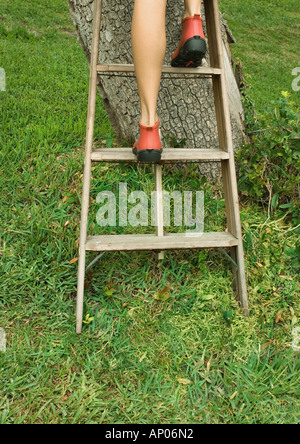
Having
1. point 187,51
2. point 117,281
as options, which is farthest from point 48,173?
point 187,51

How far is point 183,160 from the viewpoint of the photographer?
235 centimetres

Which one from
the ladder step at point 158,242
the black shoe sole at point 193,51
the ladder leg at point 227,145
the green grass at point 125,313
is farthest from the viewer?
the ladder leg at point 227,145

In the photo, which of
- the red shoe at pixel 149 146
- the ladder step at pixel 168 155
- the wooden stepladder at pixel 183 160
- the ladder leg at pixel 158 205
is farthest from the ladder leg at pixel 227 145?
the red shoe at pixel 149 146

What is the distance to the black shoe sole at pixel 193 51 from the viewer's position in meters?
2.07

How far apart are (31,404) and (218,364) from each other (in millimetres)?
910

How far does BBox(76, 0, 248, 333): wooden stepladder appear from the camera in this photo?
2.21 metres

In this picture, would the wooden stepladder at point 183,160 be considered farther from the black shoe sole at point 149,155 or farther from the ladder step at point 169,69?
the black shoe sole at point 149,155

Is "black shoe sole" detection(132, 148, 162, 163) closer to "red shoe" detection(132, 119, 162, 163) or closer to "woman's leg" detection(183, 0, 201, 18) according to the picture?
"red shoe" detection(132, 119, 162, 163)

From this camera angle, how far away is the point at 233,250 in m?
2.45

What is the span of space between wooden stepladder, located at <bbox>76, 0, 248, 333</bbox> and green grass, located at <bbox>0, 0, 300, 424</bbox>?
0.52 ft

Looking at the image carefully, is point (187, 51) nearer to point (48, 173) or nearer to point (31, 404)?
point (48, 173)

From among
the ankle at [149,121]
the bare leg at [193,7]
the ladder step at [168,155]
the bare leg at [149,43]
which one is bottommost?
the ladder step at [168,155]

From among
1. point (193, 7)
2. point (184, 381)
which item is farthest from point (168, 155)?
point (184, 381)

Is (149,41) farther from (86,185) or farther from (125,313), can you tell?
(125,313)
